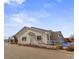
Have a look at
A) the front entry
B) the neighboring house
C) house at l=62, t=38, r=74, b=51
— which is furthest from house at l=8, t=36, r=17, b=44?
house at l=62, t=38, r=74, b=51

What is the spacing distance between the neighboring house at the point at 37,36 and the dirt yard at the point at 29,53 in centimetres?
7

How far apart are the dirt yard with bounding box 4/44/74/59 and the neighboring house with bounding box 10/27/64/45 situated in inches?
2.6

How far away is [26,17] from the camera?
1648mm

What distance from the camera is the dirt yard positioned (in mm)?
1611

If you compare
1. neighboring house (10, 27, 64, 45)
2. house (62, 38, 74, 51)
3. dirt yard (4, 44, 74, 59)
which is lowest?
dirt yard (4, 44, 74, 59)

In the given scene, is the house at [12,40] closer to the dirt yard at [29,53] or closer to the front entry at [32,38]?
the dirt yard at [29,53]

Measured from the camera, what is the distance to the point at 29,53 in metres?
1.65

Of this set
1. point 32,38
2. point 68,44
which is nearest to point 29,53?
point 32,38

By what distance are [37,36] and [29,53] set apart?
18 cm

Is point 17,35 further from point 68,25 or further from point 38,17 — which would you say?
point 68,25

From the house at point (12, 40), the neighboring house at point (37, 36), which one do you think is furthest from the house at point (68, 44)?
the house at point (12, 40)

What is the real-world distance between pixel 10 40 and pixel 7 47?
0.26 ft

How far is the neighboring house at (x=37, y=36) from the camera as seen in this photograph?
1604 millimetres

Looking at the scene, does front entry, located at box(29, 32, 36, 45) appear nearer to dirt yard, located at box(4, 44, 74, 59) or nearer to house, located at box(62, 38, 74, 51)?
dirt yard, located at box(4, 44, 74, 59)
